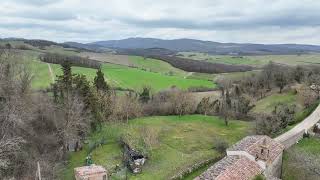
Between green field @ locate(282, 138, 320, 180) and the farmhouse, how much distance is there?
85 cm


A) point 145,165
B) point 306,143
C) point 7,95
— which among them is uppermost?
point 7,95

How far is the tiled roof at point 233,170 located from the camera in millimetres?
30312

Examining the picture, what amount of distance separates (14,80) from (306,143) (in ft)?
101

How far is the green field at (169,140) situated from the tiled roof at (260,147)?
8.91 m

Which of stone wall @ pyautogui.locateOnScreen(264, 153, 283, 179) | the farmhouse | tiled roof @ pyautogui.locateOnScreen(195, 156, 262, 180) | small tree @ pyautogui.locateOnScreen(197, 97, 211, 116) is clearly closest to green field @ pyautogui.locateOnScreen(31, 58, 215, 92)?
small tree @ pyautogui.locateOnScreen(197, 97, 211, 116)

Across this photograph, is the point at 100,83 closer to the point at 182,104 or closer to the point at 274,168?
the point at 182,104

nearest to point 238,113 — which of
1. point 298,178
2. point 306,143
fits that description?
point 306,143

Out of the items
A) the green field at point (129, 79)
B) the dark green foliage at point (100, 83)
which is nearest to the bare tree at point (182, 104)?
the dark green foliage at point (100, 83)

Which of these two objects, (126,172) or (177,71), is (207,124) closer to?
(126,172)

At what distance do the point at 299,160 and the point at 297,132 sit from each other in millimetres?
6406

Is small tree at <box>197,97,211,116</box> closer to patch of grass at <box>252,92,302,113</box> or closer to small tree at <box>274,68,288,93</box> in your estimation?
patch of grass at <box>252,92,302,113</box>

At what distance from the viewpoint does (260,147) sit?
36.6 metres

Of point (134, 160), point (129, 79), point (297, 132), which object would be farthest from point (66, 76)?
point (129, 79)

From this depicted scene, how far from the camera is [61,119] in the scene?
170 ft
